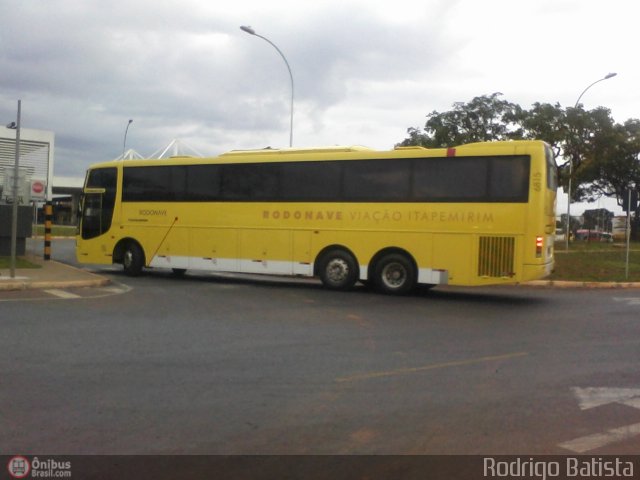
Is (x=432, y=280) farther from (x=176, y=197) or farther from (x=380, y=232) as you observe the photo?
(x=176, y=197)

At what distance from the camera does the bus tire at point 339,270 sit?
645 inches

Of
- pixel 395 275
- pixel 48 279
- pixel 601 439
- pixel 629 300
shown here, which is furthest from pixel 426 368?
pixel 48 279

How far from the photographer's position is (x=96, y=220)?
20.4 meters

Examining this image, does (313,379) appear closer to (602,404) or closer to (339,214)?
(602,404)

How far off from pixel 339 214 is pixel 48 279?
647 cm

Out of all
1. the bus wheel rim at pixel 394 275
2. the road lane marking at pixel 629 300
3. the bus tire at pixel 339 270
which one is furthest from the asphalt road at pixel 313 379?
the bus tire at pixel 339 270

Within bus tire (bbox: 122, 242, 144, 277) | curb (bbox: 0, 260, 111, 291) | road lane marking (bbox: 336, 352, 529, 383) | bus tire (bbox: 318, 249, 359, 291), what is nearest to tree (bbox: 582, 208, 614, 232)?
bus tire (bbox: 122, 242, 144, 277)

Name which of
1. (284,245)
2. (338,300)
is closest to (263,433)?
(338,300)

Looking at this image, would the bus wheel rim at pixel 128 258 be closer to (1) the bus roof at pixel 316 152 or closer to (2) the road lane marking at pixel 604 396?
(1) the bus roof at pixel 316 152
